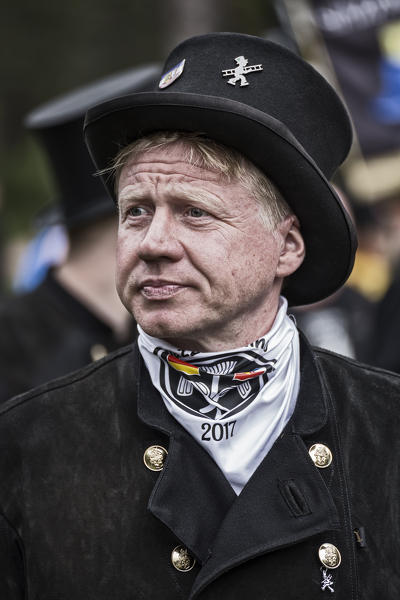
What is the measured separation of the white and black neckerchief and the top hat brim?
0.40m

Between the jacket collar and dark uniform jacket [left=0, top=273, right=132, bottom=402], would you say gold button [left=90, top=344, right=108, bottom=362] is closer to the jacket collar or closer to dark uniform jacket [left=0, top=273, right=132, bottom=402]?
dark uniform jacket [left=0, top=273, right=132, bottom=402]

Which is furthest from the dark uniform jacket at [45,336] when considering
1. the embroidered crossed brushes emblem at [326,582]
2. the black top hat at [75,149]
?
the embroidered crossed brushes emblem at [326,582]

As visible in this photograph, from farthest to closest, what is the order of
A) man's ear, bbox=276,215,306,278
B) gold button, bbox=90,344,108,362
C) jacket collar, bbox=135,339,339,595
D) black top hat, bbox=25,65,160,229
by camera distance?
black top hat, bbox=25,65,160,229
gold button, bbox=90,344,108,362
man's ear, bbox=276,215,306,278
jacket collar, bbox=135,339,339,595

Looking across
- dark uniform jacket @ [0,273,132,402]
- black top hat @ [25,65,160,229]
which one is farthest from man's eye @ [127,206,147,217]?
black top hat @ [25,65,160,229]

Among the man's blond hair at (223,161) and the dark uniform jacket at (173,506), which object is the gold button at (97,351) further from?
the man's blond hair at (223,161)

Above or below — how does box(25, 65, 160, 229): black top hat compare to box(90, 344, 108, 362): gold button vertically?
above

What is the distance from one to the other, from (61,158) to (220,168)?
3.00 meters

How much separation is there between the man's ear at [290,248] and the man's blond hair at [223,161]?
0.07 metres

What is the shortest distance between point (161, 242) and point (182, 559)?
0.96 m

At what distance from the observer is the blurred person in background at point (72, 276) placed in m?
5.71

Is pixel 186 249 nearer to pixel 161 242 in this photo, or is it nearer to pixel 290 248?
pixel 161 242

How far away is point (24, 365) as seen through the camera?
5.69 metres

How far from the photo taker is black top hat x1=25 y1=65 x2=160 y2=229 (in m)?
5.69

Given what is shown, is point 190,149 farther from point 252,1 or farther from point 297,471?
point 252,1
